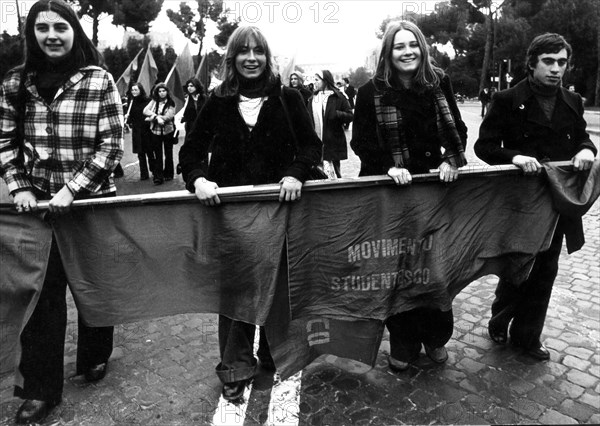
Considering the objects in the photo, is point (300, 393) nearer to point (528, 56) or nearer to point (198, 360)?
point (198, 360)

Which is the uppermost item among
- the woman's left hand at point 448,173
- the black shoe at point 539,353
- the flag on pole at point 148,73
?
the flag on pole at point 148,73

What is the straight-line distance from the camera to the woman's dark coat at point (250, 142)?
11.0 feet

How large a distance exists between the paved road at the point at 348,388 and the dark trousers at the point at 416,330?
6.1 inches

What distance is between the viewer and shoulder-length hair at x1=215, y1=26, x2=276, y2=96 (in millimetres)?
3217

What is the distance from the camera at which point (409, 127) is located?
3.42 metres

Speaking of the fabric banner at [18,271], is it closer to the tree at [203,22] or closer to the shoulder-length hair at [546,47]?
the shoulder-length hair at [546,47]

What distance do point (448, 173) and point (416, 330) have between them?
112 centimetres

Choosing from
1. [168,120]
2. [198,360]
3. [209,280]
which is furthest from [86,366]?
[168,120]

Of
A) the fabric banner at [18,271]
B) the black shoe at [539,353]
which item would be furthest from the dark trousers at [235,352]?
the black shoe at [539,353]

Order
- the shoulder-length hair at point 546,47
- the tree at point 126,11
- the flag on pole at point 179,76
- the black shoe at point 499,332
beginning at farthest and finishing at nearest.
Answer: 1. the tree at point 126,11
2. the flag on pole at point 179,76
3. the black shoe at point 499,332
4. the shoulder-length hair at point 546,47

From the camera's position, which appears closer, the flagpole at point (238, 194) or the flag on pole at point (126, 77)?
the flagpole at point (238, 194)

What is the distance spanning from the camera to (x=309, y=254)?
10.7 feet

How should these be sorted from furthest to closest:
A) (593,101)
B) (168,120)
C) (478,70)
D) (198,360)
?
1. (478,70)
2. (593,101)
3. (168,120)
4. (198,360)

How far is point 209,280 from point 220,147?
81cm
